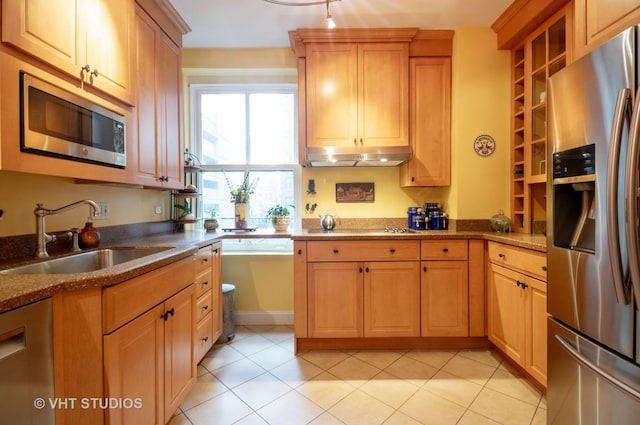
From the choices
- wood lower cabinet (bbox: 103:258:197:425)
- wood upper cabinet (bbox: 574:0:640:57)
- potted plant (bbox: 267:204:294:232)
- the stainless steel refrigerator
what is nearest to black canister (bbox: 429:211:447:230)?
the stainless steel refrigerator

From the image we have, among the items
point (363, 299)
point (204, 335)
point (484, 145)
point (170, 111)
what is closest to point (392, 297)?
point (363, 299)

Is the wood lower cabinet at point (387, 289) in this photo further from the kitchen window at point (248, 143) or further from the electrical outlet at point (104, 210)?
the electrical outlet at point (104, 210)

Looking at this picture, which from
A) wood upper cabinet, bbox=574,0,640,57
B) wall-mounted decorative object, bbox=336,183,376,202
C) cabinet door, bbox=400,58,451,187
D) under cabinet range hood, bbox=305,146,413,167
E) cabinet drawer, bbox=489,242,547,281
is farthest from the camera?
wall-mounted decorative object, bbox=336,183,376,202

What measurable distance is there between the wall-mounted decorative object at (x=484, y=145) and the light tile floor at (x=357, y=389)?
1.71m

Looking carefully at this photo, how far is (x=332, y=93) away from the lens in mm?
2582

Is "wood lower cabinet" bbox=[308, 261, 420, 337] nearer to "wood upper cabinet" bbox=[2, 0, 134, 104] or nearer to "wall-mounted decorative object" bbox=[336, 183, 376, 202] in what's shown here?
"wall-mounted decorative object" bbox=[336, 183, 376, 202]

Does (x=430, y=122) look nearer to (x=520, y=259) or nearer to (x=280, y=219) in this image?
(x=520, y=259)

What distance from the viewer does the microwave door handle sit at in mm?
1006

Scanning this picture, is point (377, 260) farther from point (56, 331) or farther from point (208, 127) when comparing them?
point (208, 127)

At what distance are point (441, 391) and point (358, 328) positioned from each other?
0.71 metres

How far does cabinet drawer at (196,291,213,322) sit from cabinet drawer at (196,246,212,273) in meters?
0.21

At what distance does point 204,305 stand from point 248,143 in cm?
176

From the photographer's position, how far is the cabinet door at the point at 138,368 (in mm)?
1064

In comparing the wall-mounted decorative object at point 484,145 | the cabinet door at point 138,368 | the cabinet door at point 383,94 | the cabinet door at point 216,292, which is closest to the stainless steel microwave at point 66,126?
the cabinet door at point 138,368
